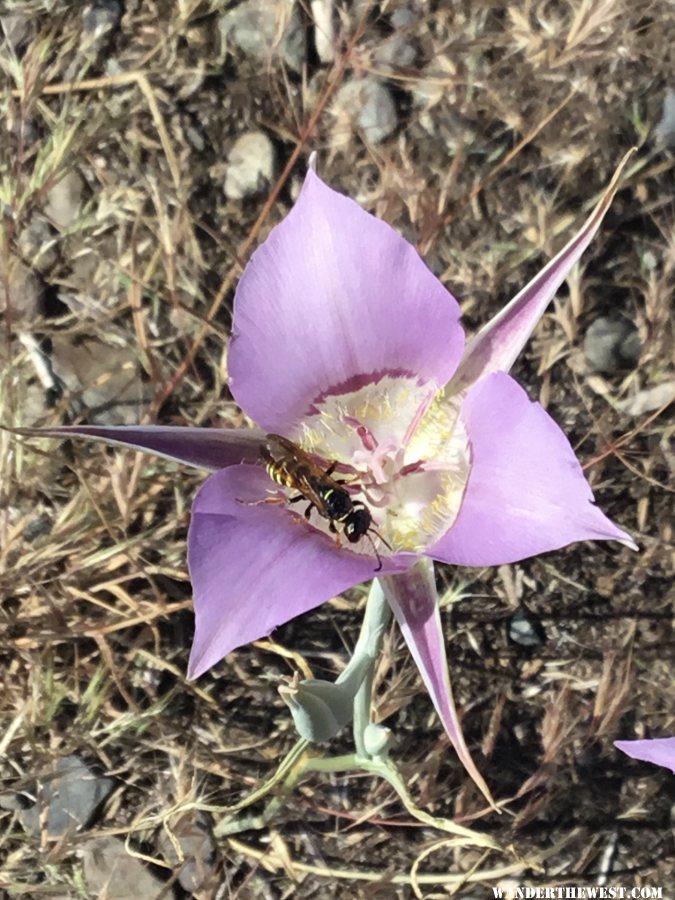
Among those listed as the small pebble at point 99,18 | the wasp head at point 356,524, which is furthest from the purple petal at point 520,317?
the small pebble at point 99,18

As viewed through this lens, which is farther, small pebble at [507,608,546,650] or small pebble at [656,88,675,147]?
small pebble at [656,88,675,147]

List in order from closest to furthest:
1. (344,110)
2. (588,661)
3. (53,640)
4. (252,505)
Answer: (252,505), (53,640), (588,661), (344,110)

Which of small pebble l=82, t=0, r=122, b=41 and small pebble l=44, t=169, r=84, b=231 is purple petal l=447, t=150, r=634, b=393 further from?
small pebble l=82, t=0, r=122, b=41

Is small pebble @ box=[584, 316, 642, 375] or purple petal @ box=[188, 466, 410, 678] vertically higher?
purple petal @ box=[188, 466, 410, 678]

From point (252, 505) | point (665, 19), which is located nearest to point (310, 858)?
point (252, 505)

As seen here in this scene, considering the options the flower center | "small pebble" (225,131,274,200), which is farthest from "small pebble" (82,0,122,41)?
the flower center

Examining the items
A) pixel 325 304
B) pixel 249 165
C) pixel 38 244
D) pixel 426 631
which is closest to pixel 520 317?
pixel 325 304

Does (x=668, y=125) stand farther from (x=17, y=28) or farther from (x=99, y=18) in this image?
(x=17, y=28)

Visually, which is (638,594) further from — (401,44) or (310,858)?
(401,44)
